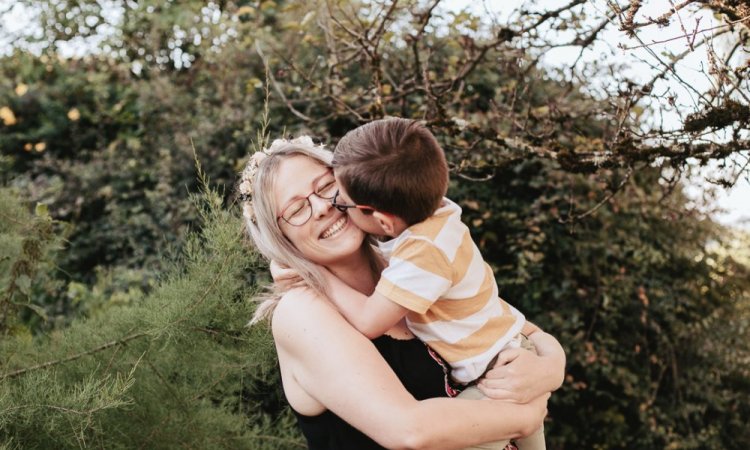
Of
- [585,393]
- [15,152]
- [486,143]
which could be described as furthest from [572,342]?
[15,152]

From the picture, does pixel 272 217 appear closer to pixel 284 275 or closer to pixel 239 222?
pixel 284 275

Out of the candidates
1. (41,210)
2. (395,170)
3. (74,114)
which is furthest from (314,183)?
(74,114)

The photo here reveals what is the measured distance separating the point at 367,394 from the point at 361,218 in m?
0.47

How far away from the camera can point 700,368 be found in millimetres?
4676

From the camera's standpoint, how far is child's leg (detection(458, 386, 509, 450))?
1.70 m

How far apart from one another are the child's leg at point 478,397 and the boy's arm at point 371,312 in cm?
25

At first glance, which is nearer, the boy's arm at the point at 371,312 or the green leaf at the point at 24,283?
the boy's arm at the point at 371,312

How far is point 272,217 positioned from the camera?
6.23 feet

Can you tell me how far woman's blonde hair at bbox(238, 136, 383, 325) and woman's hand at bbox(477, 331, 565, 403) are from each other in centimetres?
46

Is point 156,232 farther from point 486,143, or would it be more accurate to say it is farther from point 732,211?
point 732,211

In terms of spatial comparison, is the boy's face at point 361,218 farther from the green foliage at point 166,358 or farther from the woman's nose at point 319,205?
the green foliage at point 166,358

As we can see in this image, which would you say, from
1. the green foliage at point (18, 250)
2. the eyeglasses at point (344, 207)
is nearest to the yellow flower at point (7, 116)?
the green foliage at point (18, 250)

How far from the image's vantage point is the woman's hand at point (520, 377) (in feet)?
5.63

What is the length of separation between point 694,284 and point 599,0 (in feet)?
10.7
